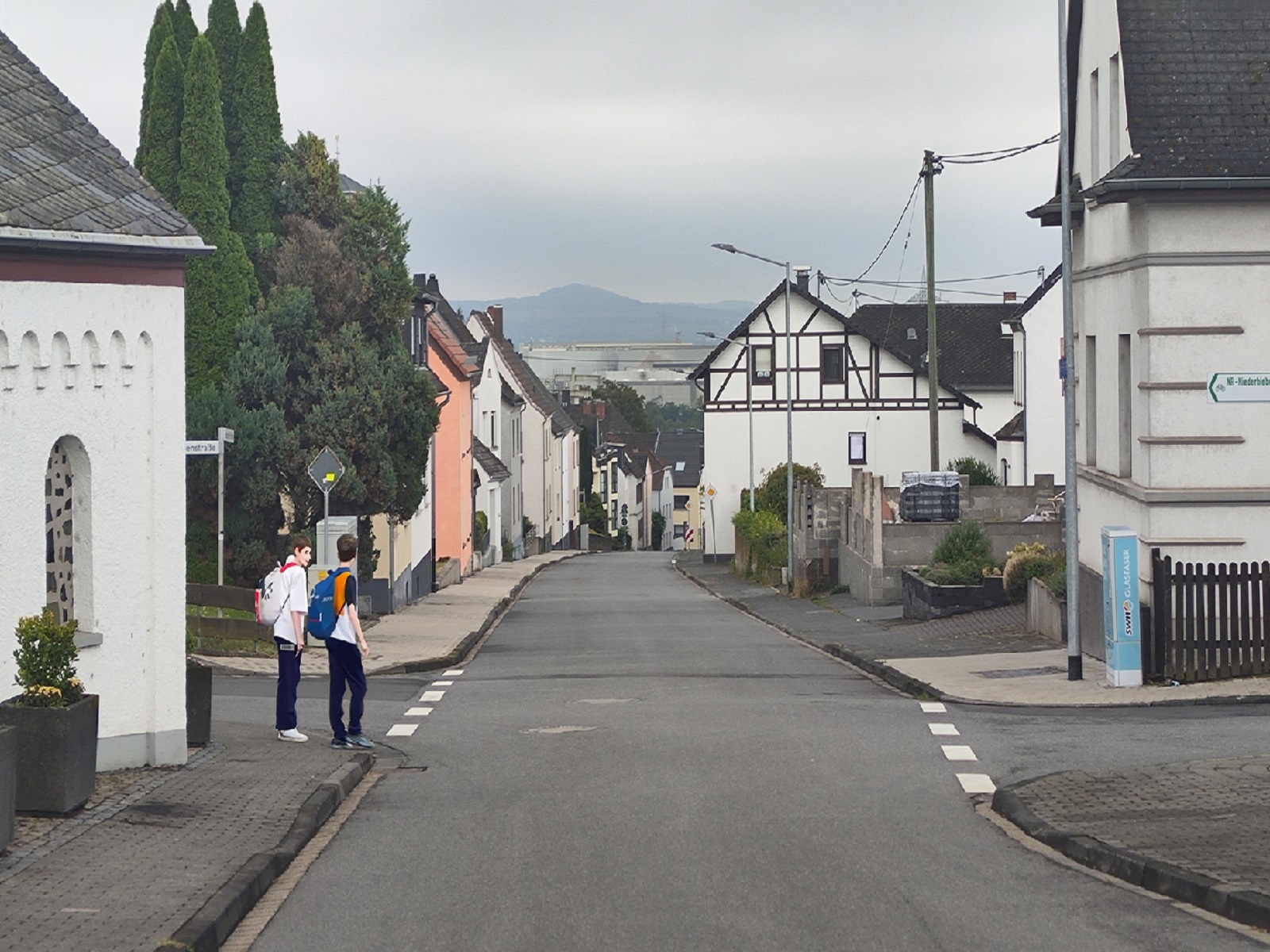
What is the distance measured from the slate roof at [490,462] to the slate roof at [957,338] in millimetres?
16571

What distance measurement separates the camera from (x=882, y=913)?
8242mm

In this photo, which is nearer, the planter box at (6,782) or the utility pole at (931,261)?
the planter box at (6,782)

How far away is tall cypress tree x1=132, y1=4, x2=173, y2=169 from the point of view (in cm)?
2830

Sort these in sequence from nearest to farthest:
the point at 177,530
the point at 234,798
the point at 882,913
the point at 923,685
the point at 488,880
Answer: the point at 882,913
the point at 488,880
the point at 234,798
the point at 177,530
the point at 923,685

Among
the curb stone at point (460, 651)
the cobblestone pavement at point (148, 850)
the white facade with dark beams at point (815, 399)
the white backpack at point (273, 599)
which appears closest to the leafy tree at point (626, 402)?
the white facade with dark beams at point (815, 399)

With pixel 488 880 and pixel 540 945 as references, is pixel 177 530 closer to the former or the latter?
pixel 488 880

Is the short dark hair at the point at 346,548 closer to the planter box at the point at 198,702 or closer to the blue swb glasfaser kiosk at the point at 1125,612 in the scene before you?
the planter box at the point at 198,702

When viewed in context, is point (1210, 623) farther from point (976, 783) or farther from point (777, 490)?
point (777, 490)

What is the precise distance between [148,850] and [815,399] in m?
61.2

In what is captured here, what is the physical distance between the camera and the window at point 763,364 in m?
69.1

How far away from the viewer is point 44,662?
10.4 m

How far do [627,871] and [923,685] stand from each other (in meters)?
9.99

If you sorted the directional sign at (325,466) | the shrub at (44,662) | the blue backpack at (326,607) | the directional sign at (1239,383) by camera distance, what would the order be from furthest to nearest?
the directional sign at (325,466) < the directional sign at (1239,383) < the blue backpack at (326,607) < the shrub at (44,662)

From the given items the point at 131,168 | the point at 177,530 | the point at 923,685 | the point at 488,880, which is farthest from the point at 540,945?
the point at 923,685
